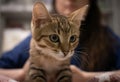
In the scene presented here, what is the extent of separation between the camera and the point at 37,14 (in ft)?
1.55

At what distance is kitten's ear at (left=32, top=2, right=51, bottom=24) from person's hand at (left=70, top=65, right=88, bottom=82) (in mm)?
99

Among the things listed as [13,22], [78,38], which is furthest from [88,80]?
[13,22]

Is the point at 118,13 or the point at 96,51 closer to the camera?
the point at 96,51

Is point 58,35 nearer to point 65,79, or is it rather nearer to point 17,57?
point 65,79

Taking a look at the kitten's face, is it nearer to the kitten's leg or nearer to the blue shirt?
the kitten's leg

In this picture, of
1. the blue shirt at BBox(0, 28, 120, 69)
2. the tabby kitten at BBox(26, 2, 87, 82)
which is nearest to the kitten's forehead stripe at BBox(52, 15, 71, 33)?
the tabby kitten at BBox(26, 2, 87, 82)

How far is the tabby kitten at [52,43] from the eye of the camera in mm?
464

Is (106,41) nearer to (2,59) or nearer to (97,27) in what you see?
(97,27)

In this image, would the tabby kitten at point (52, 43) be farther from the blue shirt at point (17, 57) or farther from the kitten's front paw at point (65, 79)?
the blue shirt at point (17, 57)

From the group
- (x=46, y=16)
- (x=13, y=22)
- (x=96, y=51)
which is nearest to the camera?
(x=46, y=16)

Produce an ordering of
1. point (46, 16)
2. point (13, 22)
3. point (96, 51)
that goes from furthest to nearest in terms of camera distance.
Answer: point (13, 22) → point (96, 51) → point (46, 16)

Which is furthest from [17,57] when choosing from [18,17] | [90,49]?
[90,49]

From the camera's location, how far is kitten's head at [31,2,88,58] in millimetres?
463

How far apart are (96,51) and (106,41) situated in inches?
3.3
